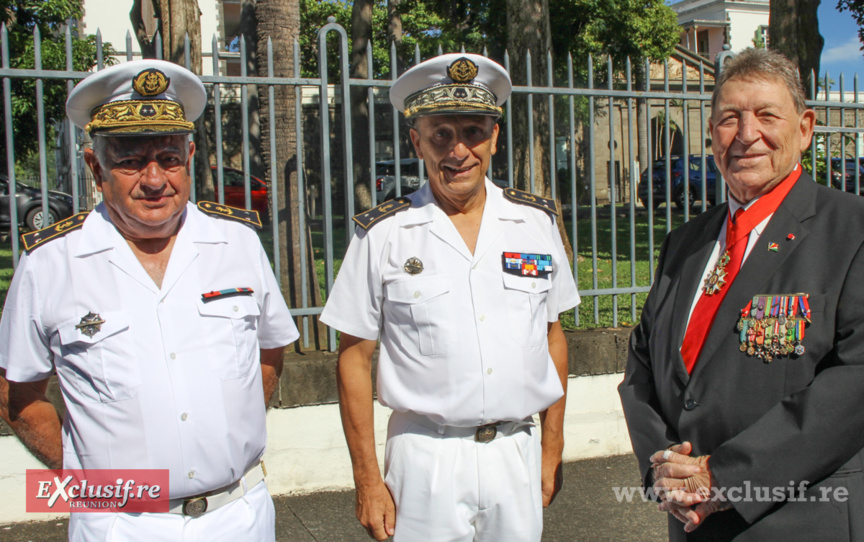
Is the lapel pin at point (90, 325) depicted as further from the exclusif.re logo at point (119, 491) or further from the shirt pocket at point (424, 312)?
the shirt pocket at point (424, 312)

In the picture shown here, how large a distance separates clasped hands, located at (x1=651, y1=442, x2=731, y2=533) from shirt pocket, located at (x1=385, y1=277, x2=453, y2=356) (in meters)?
0.76

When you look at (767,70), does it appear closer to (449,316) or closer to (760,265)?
(760,265)

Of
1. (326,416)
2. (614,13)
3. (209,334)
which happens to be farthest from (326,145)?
(614,13)

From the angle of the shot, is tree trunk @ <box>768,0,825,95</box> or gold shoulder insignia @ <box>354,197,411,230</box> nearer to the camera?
gold shoulder insignia @ <box>354,197,411,230</box>

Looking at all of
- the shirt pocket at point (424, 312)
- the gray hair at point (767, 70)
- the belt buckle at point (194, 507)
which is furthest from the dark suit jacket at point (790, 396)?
the belt buckle at point (194, 507)

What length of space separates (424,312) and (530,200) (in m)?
0.66

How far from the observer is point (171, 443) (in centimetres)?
220

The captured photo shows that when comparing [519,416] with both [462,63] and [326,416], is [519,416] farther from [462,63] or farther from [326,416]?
[326,416]

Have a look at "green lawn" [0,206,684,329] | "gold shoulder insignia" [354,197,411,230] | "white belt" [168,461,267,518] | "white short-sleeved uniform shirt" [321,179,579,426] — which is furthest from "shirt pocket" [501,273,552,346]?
"green lawn" [0,206,684,329]

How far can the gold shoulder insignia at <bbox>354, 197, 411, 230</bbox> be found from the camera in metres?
Result: 2.65

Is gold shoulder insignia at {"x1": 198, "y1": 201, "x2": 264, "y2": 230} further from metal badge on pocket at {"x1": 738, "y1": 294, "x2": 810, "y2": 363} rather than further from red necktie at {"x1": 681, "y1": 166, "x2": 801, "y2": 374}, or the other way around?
metal badge on pocket at {"x1": 738, "y1": 294, "x2": 810, "y2": 363}

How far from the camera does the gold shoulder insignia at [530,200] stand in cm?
282

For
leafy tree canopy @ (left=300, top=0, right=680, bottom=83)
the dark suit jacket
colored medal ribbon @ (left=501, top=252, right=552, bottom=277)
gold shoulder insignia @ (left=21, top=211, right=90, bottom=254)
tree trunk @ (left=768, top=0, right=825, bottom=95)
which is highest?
leafy tree canopy @ (left=300, top=0, right=680, bottom=83)

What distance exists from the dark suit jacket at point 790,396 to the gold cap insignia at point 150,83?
69.4 inches
